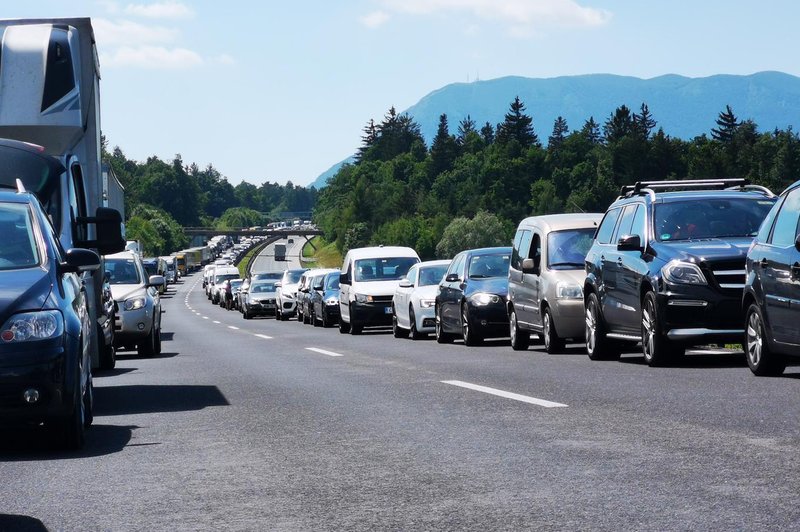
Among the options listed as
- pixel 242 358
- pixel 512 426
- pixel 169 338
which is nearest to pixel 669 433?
pixel 512 426

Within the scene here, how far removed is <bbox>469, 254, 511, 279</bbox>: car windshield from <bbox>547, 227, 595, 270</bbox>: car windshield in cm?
353

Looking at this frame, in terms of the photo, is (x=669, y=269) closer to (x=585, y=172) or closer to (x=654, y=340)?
(x=654, y=340)

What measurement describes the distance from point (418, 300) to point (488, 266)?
9.68 feet

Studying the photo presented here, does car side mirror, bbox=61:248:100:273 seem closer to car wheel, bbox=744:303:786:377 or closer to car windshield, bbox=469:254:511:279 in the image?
car wheel, bbox=744:303:786:377

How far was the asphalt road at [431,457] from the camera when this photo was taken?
5742mm

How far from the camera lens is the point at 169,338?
3077 cm

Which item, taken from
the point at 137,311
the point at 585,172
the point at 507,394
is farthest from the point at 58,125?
the point at 585,172

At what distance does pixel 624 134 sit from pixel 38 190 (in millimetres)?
177047

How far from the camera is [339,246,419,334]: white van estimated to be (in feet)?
95.1

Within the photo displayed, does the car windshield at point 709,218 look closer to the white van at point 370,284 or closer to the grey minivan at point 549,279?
the grey minivan at point 549,279

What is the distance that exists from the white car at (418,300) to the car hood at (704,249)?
405 inches

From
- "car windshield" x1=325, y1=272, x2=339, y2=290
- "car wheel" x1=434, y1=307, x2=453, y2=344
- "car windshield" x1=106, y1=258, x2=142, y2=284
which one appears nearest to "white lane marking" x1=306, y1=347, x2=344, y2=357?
"car wheel" x1=434, y1=307, x2=453, y2=344

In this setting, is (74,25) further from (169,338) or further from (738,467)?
(169,338)

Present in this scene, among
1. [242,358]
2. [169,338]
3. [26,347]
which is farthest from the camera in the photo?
[169,338]
